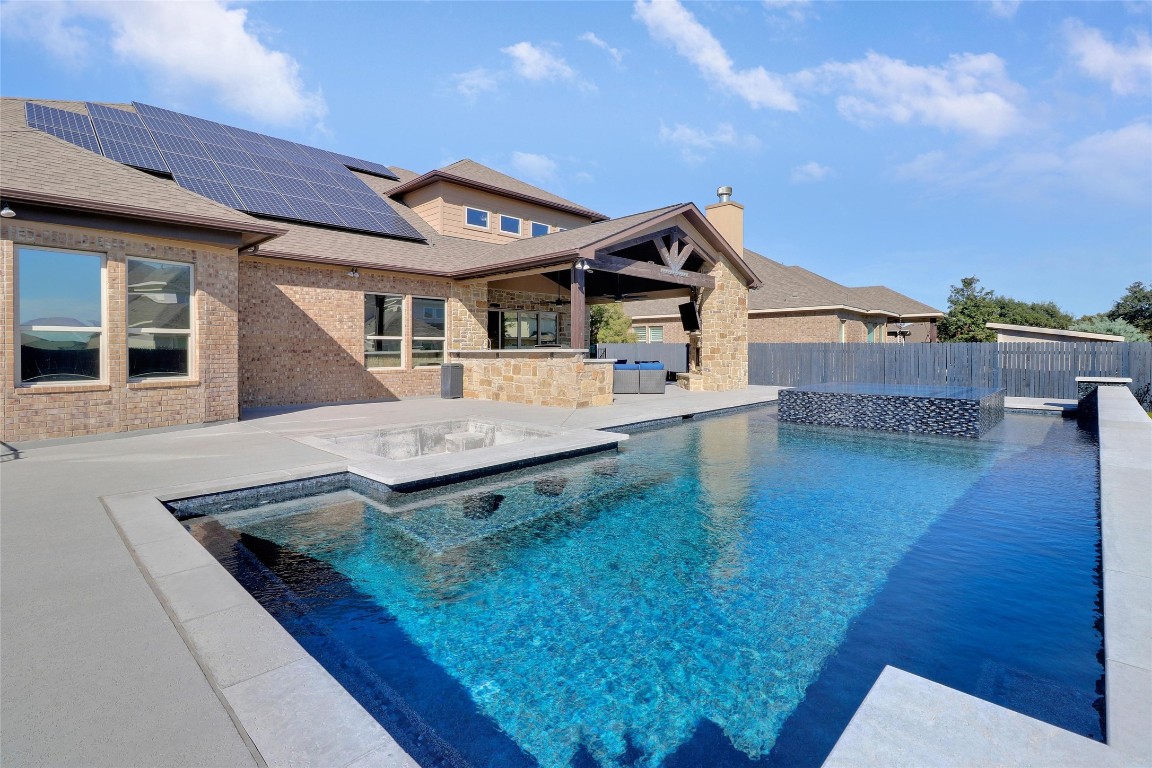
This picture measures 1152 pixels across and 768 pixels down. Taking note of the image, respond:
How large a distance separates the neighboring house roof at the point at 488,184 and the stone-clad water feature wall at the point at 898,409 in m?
10.8

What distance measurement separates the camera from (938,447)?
9398mm

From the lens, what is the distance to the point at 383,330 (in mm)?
13852

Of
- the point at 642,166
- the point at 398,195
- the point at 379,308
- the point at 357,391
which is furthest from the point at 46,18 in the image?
the point at 642,166

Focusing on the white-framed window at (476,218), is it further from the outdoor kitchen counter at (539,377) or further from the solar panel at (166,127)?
the solar panel at (166,127)

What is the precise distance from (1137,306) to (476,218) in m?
41.8

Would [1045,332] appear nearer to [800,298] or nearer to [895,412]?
[800,298]

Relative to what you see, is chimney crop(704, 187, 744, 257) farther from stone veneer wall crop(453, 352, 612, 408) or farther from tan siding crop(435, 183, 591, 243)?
stone veneer wall crop(453, 352, 612, 408)

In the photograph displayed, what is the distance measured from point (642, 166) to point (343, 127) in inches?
607

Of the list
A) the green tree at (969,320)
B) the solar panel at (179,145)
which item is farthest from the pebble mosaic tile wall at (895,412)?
the green tree at (969,320)

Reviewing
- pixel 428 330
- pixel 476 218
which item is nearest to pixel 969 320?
pixel 476 218

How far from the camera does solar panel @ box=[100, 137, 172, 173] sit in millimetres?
11727

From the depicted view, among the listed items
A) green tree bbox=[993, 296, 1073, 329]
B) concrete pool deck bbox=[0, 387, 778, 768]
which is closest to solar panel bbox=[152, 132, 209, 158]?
concrete pool deck bbox=[0, 387, 778, 768]

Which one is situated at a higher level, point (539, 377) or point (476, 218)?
point (476, 218)

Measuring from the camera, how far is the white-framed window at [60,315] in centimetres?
755
